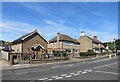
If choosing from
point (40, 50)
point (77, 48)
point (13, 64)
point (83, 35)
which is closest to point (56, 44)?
point (77, 48)

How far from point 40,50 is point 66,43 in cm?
1284

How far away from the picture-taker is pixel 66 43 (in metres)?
37.9

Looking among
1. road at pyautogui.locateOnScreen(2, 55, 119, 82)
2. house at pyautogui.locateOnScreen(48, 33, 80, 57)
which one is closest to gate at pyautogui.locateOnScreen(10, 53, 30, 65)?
road at pyautogui.locateOnScreen(2, 55, 119, 82)

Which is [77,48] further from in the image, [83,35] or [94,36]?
[94,36]

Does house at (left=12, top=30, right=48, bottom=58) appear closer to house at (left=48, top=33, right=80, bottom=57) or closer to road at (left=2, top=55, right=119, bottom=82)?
house at (left=48, top=33, right=80, bottom=57)

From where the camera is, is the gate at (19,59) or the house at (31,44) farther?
the house at (31,44)

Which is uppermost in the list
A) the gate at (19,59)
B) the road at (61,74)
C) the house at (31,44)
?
the house at (31,44)

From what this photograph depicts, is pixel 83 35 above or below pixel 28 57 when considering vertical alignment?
above

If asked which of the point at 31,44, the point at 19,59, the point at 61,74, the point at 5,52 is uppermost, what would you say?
the point at 31,44

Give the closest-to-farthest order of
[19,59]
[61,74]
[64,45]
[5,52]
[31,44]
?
[61,74] → [19,59] → [5,52] → [31,44] → [64,45]

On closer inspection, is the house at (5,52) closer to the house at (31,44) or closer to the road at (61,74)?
the house at (31,44)

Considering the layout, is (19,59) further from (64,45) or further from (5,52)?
(64,45)

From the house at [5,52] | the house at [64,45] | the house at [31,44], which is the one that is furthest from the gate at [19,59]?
the house at [64,45]

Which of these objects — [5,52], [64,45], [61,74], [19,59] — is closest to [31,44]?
[5,52]
